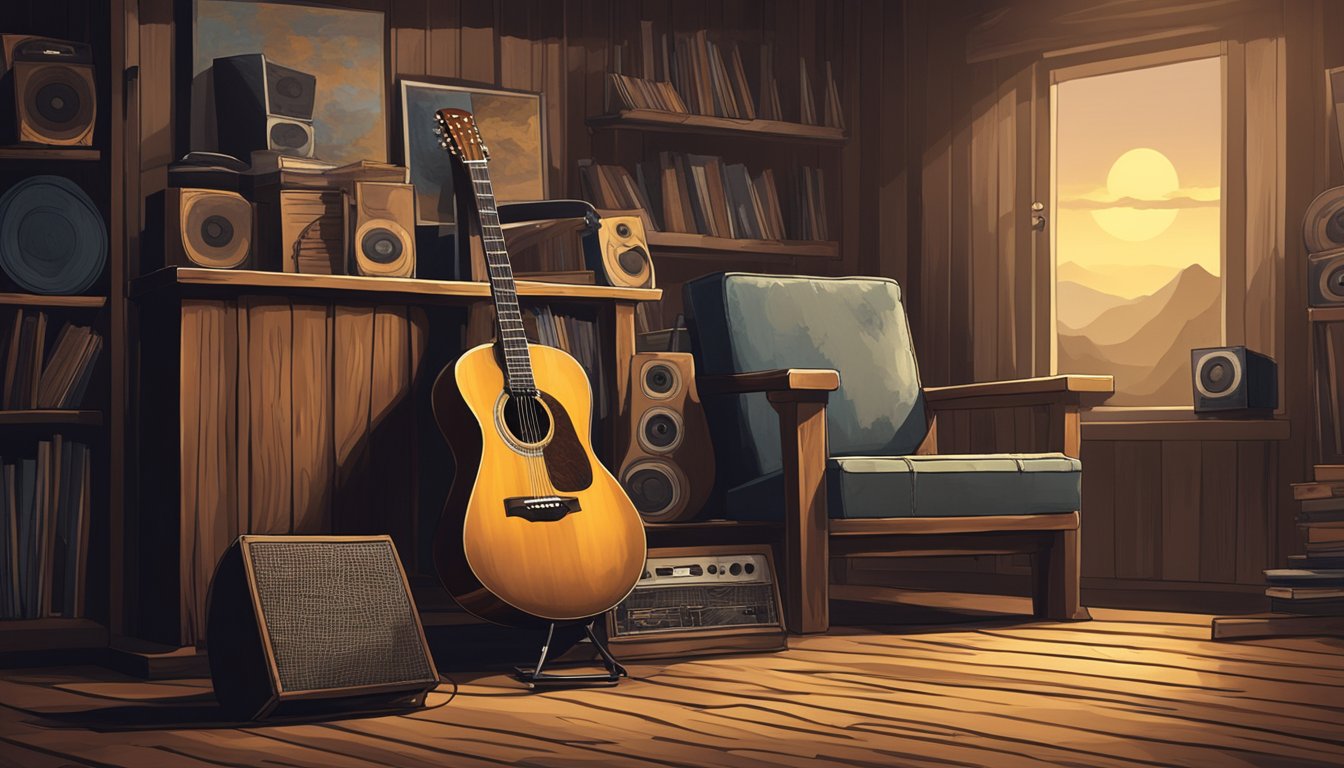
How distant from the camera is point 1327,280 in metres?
4.00

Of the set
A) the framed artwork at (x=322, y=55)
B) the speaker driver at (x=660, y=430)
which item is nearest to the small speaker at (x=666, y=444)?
the speaker driver at (x=660, y=430)

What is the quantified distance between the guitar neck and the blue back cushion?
85 centimetres

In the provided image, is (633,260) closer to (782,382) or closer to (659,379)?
(659,379)

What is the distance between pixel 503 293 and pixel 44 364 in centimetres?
125

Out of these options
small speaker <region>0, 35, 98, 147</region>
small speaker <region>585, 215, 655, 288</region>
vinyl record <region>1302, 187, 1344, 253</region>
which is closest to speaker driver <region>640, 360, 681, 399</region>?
small speaker <region>585, 215, 655, 288</region>

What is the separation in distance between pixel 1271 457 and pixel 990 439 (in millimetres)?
888

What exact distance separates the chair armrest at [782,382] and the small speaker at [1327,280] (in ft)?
4.68

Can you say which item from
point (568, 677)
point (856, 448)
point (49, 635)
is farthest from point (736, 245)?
point (49, 635)

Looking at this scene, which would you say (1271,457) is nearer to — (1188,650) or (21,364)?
(1188,650)

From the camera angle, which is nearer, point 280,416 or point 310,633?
point 310,633

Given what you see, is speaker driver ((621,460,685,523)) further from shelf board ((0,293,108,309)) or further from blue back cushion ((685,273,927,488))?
shelf board ((0,293,108,309))

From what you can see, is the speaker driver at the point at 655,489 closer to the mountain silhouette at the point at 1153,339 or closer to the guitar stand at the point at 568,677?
the guitar stand at the point at 568,677

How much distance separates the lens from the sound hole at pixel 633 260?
383 cm

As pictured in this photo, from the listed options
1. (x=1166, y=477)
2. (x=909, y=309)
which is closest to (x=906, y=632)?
(x=1166, y=477)
